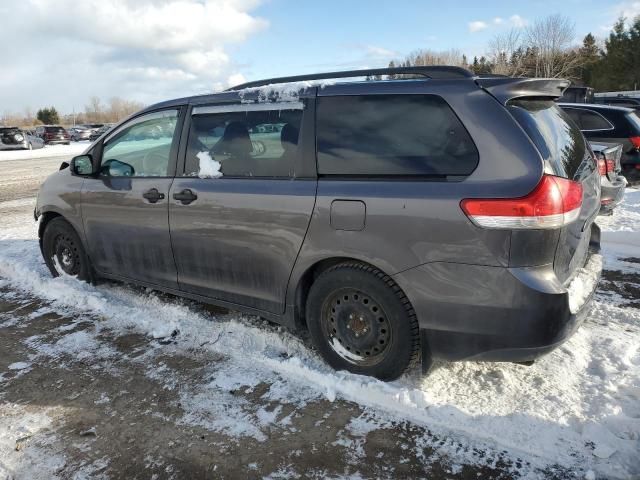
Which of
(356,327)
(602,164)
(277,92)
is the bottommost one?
(356,327)

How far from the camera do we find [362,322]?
318 cm

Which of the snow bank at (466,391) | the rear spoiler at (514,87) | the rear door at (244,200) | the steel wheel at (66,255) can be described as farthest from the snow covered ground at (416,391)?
the rear spoiler at (514,87)

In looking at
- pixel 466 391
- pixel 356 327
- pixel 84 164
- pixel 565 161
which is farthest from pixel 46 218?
pixel 565 161

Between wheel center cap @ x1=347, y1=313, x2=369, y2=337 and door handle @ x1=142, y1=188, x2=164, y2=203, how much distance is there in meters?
1.82

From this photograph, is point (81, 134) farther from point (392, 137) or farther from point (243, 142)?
point (392, 137)

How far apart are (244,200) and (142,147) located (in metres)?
1.40

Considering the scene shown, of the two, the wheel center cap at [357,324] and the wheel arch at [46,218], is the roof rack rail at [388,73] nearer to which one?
the wheel center cap at [357,324]

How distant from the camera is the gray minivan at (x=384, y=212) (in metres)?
2.68

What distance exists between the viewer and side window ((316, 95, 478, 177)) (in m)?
2.82

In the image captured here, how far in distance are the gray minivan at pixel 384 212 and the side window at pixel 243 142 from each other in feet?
0.04

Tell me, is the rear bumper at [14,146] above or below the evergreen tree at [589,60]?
below

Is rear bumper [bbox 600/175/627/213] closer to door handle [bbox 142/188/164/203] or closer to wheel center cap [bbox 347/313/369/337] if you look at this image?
wheel center cap [bbox 347/313/369/337]

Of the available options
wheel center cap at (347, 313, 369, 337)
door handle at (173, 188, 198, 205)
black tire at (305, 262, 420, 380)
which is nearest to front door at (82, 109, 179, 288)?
door handle at (173, 188, 198, 205)

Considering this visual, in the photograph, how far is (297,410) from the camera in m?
3.01
